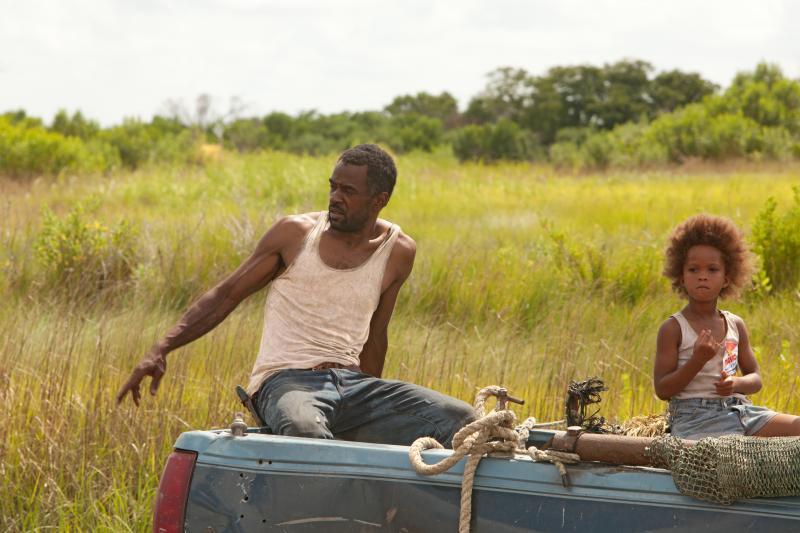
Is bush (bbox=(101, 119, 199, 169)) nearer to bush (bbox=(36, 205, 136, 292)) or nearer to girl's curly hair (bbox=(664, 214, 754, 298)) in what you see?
bush (bbox=(36, 205, 136, 292))

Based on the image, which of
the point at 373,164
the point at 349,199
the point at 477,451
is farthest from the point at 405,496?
the point at 373,164

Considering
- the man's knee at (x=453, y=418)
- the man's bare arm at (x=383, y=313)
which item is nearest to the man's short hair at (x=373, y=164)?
the man's bare arm at (x=383, y=313)

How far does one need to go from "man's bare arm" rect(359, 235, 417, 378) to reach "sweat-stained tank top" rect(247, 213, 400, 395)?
12 centimetres

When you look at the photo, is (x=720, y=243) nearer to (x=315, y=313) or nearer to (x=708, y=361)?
(x=708, y=361)

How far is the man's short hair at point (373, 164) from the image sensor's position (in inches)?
171

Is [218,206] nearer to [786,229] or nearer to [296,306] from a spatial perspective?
[786,229]

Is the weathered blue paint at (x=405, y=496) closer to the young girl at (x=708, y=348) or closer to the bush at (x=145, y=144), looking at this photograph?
the young girl at (x=708, y=348)

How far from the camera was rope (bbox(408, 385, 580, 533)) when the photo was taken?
9.00 feet

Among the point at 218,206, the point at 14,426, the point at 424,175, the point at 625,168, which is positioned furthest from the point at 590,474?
the point at 625,168

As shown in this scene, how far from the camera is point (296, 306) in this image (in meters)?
4.25

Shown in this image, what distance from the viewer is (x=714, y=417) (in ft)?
12.1

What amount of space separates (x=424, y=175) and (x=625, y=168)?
9785mm

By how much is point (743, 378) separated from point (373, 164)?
1.60 meters

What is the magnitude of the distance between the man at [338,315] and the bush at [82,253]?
5.12m
